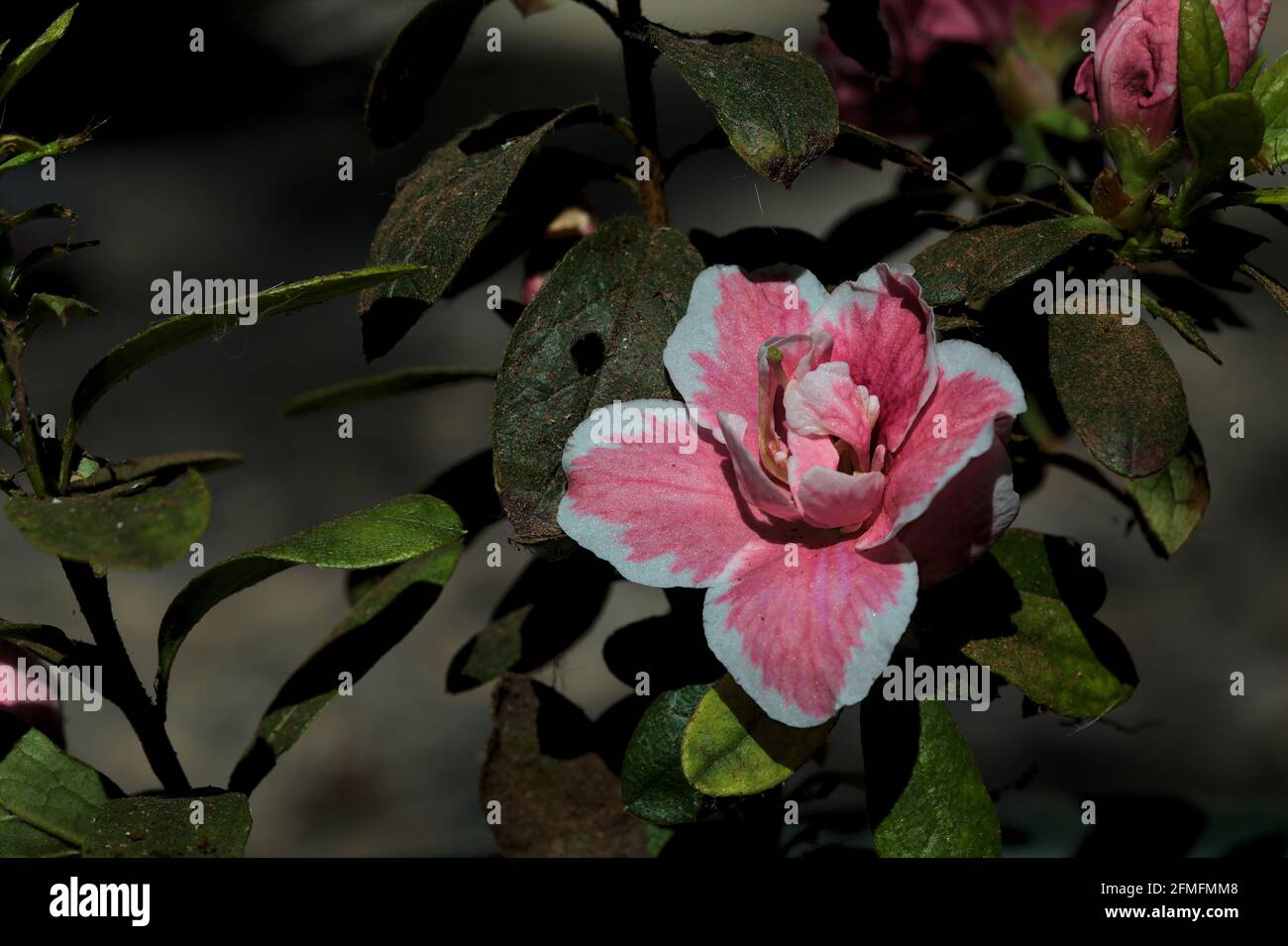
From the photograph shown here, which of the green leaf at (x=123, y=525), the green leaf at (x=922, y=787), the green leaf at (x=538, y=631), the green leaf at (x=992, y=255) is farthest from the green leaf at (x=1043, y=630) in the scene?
the green leaf at (x=123, y=525)

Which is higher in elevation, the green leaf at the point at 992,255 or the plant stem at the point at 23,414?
the green leaf at the point at 992,255

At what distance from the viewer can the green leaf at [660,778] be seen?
0.66m

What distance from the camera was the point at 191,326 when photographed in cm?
59

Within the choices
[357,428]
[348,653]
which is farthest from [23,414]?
[357,428]

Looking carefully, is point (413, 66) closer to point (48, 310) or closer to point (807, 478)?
point (48, 310)

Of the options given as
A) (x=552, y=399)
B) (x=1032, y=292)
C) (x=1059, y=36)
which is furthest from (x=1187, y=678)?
(x=552, y=399)

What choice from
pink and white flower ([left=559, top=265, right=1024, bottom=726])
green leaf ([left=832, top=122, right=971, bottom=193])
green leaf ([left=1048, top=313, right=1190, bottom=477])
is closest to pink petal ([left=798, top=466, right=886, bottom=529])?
pink and white flower ([left=559, top=265, right=1024, bottom=726])

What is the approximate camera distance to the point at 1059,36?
1.11 metres

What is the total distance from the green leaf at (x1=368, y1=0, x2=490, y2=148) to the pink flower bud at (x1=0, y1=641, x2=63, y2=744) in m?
0.38

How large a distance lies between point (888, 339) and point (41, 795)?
1.65 feet

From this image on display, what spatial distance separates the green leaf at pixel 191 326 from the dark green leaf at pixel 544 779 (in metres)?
0.32

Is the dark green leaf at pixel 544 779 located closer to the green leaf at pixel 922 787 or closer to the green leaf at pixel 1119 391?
the green leaf at pixel 922 787

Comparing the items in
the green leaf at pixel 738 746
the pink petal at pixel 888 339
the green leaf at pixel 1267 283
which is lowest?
the green leaf at pixel 738 746

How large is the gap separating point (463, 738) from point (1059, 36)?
1.49 meters
